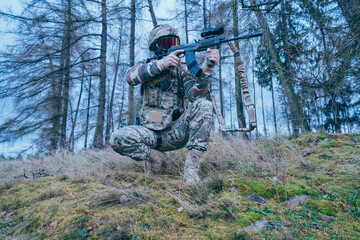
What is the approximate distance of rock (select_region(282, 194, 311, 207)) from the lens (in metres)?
1.49

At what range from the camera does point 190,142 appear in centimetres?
228

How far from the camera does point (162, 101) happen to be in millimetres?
2795

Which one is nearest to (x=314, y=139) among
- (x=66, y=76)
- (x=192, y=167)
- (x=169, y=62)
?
(x=192, y=167)

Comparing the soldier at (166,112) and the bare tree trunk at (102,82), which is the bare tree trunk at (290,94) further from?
the bare tree trunk at (102,82)

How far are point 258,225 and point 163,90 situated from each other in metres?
2.05

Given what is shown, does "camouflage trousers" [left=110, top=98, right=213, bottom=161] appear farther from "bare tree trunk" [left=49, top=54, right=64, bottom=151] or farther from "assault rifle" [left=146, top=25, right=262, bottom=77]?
"bare tree trunk" [left=49, top=54, right=64, bottom=151]

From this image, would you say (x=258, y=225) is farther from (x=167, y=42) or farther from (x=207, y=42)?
(x=167, y=42)

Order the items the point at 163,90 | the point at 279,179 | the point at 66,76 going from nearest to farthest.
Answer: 1. the point at 279,179
2. the point at 163,90
3. the point at 66,76

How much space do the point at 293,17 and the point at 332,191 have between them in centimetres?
640

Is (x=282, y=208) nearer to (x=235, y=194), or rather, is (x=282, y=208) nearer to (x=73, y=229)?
(x=235, y=194)

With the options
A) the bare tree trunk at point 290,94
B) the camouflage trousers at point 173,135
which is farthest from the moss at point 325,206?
the bare tree trunk at point 290,94

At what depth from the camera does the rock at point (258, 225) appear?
3.98 feet

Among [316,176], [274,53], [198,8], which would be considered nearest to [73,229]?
[316,176]

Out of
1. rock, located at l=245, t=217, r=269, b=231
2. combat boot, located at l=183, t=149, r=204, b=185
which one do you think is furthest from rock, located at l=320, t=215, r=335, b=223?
combat boot, located at l=183, t=149, r=204, b=185
